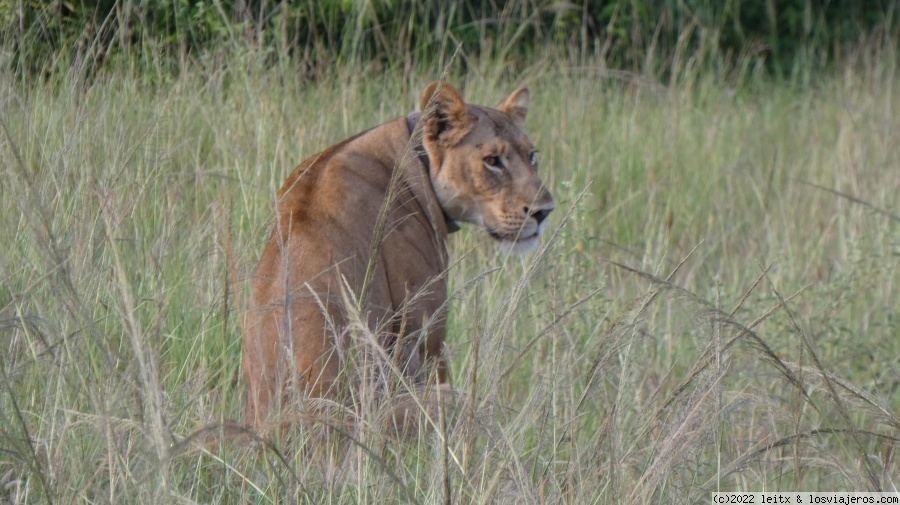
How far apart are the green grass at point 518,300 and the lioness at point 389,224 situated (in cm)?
11

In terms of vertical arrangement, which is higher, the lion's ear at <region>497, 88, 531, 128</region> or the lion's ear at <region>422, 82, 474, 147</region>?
the lion's ear at <region>422, 82, 474, 147</region>

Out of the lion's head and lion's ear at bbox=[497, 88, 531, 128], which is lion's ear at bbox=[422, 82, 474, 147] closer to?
the lion's head

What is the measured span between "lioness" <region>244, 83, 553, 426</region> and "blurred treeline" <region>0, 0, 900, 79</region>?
0.76m

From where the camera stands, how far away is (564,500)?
6.64 ft

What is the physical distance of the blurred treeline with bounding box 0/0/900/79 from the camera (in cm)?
418

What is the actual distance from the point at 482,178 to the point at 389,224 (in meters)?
0.59

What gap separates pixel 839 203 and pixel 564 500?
13.8ft

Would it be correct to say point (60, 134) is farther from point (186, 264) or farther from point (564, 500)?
point (564, 500)

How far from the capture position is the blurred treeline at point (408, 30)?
4.18 metres

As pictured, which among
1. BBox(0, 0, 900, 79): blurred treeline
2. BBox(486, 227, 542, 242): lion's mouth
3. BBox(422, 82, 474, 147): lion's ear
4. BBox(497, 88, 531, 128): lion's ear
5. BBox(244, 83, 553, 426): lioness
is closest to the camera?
BBox(244, 83, 553, 426): lioness

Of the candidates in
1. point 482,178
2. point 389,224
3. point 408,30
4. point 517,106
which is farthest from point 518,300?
point 408,30

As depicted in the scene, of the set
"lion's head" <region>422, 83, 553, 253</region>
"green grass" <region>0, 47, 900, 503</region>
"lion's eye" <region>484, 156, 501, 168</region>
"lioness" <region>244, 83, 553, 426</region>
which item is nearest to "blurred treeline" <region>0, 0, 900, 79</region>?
"green grass" <region>0, 47, 900, 503</region>

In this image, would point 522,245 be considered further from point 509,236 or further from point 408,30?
point 408,30

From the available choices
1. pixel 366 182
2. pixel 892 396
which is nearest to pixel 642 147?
pixel 892 396
